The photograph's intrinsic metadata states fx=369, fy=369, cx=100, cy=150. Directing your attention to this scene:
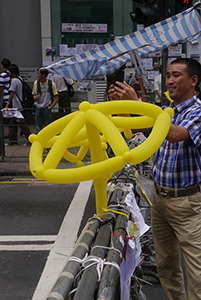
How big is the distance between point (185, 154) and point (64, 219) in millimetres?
3531

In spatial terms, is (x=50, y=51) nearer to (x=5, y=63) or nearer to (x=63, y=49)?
(x=63, y=49)

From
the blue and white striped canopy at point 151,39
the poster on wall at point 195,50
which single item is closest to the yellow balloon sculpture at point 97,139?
the blue and white striped canopy at point 151,39

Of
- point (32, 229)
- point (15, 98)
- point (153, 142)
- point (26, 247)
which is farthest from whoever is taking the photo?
point (15, 98)

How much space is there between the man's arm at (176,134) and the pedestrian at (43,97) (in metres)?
8.12

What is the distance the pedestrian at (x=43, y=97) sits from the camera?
1056cm

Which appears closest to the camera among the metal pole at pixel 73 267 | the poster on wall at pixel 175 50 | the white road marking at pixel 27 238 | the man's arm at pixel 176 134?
the metal pole at pixel 73 267

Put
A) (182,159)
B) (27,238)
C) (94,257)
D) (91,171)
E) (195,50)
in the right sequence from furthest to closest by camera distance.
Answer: (195,50), (27,238), (182,159), (94,257), (91,171)

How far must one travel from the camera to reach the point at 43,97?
10.9 meters

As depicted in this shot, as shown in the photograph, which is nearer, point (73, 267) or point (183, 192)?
point (73, 267)

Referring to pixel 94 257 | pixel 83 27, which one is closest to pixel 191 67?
pixel 94 257

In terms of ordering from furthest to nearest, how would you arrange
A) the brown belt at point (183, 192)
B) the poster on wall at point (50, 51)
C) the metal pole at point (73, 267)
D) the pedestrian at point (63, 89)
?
the poster on wall at point (50, 51), the pedestrian at point (63, 89), the brown belt at point (183, 192), the metal pole at point (73, 267)

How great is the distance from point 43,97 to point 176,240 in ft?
27.4

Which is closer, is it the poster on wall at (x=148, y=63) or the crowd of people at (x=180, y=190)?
the crowd of people at (x=180, y=190)

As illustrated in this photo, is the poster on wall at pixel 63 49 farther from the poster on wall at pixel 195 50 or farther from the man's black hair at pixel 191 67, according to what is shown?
the man's black hair at pixel 191 67
